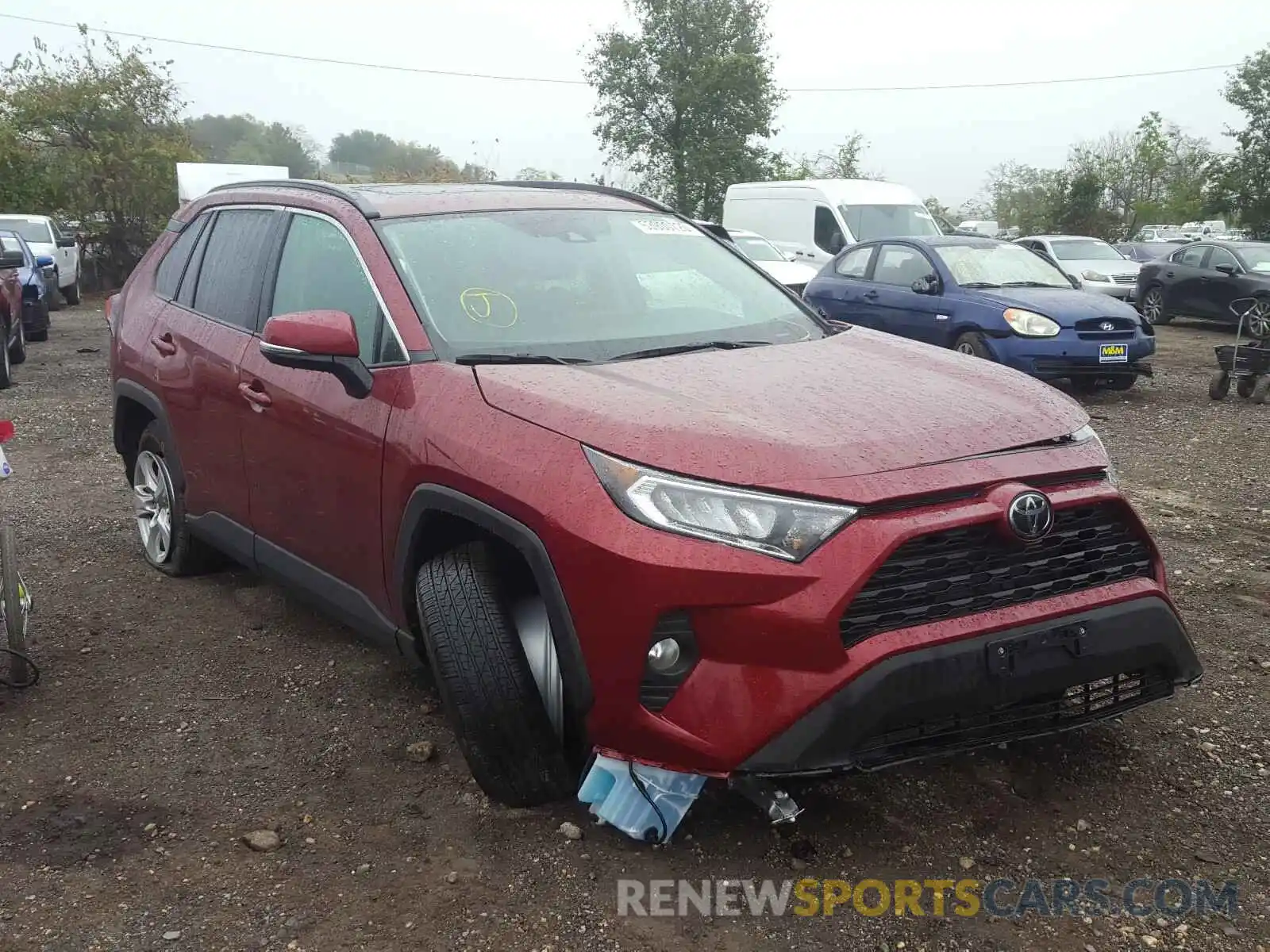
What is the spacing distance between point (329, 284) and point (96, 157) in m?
25.7

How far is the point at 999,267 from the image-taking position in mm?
10820

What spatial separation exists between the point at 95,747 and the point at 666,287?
7.77 feet

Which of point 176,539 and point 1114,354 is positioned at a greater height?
point 1114,354

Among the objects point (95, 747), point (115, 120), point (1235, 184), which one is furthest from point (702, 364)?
point (1235, 184)

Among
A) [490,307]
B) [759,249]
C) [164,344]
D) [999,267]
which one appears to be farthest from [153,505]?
[759,249]

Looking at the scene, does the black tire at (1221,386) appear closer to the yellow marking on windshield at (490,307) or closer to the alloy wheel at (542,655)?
the yellow marking on windshield at (490,307)

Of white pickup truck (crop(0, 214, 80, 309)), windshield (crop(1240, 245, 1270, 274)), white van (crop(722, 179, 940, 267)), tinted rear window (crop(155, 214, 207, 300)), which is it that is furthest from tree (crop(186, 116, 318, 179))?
tinted rear window (crop(155, 214, 207, 300))

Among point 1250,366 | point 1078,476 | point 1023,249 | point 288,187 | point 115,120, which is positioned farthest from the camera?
point 115,120

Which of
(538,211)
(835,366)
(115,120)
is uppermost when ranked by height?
(115,120)

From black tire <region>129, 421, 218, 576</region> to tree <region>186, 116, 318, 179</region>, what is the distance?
4577 cm

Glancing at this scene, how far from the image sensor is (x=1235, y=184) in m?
28.2

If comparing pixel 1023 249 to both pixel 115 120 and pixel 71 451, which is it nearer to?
pixel 71 451

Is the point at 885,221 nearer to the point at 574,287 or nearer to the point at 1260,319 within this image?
the point at 1260,319

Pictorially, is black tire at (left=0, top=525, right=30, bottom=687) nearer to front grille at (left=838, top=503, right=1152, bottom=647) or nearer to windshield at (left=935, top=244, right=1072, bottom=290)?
front grille at (left=838, top=503, right=1152, bottom=647)
